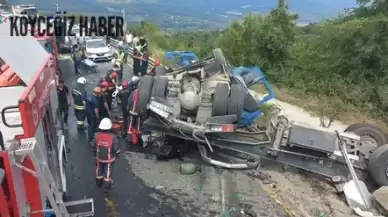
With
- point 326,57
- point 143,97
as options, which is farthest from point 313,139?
point 326,57

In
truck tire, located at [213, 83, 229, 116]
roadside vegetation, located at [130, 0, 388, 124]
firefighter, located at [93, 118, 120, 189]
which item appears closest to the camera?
firefighter, located at [93, 118, 120, 189]

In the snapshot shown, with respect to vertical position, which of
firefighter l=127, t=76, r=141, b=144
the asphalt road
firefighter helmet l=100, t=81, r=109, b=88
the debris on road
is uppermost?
firefighter helmet l=100, t=81, r=109, b=88

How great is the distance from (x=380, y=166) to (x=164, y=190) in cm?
379

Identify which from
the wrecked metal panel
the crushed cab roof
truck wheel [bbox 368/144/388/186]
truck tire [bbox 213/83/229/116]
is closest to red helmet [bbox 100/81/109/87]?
truck tire [bbox 213/83/229/116]

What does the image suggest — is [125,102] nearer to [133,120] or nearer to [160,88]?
[133,120]

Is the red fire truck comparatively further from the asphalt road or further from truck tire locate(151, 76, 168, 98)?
truck tire locate(151, 76, 168, 98)

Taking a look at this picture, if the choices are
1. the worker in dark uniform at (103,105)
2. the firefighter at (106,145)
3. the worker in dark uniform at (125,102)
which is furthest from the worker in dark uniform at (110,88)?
the firefighter at (106,145)

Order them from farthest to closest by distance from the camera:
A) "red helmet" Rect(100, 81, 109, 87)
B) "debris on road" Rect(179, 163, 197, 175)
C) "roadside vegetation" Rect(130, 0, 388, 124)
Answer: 1. "roadside vegetation" Rect(130, 0, 388, 124)
2. "red helmet" Rect(100, 81, 109, 87)
3. "debris on road" Rect(179, 163, 197, 175)

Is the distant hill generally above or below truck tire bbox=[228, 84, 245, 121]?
below

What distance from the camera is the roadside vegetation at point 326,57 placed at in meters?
13.9

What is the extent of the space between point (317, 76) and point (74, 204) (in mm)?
13519

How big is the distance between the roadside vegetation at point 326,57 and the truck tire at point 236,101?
511cm

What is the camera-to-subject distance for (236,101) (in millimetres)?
8250

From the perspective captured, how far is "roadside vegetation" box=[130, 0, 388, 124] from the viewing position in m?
13.9
